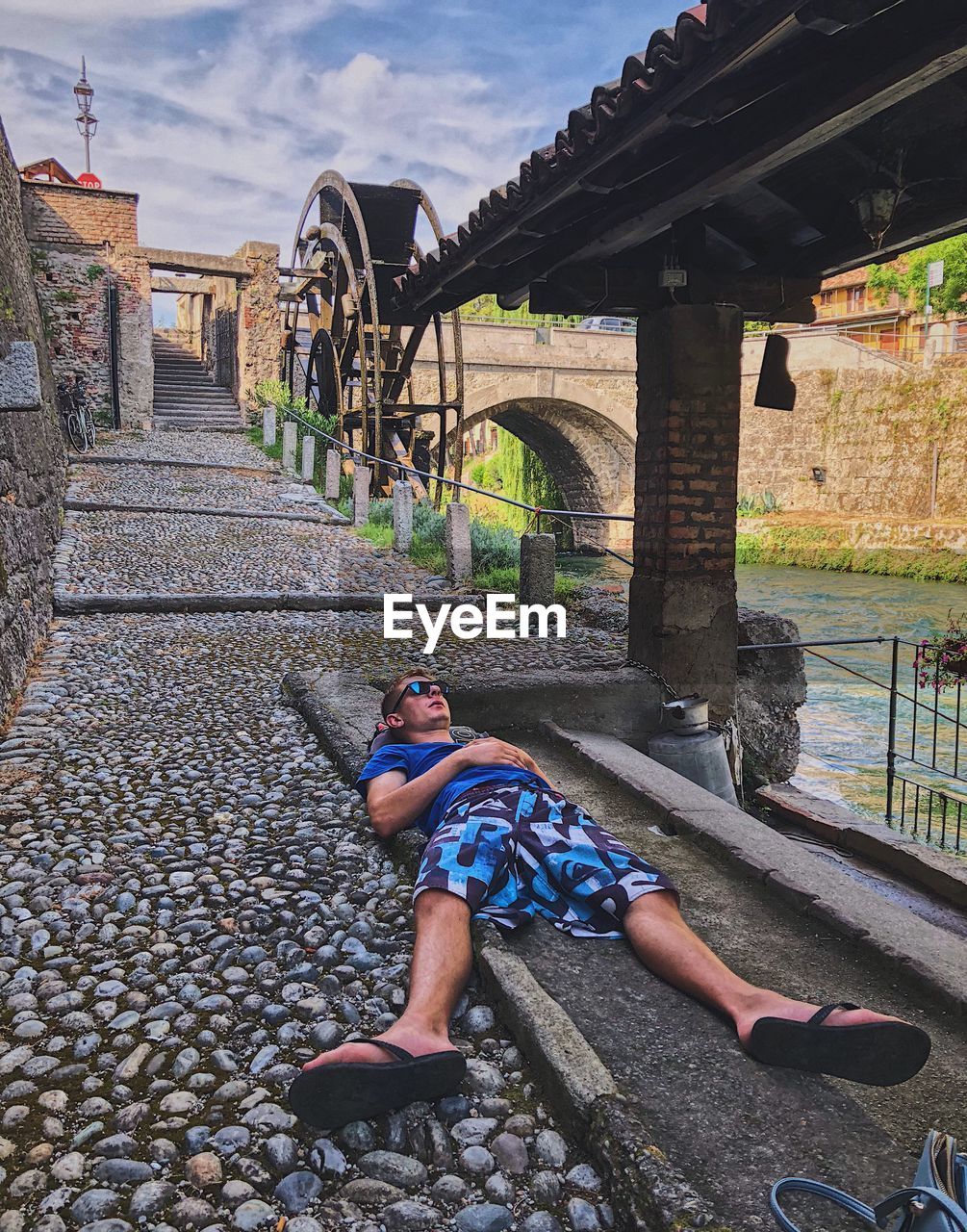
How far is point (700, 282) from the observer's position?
206 inches

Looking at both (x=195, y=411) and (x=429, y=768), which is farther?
(x=195, y=411)

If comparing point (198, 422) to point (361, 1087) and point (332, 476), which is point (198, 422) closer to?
Result: point (332, 476)

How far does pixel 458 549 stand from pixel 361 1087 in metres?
7.38

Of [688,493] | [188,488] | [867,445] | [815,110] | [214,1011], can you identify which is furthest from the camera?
[867,445]

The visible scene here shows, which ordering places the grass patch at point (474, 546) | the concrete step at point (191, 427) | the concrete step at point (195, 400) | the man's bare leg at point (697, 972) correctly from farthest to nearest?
the concrete step at point (195, 400) → the concrete step at point (191, 427) → the grass patch at point (474, 546) → the man's bare leg at point (697, 972)

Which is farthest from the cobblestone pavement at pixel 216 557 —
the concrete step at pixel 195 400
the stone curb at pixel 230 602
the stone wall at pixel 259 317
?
the concrete step at pixel 195 400

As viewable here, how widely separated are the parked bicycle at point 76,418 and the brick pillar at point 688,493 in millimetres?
12023

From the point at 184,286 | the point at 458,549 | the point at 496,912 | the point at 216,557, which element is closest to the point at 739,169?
the point at 496,912

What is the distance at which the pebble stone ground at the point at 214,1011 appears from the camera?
61.7 inches

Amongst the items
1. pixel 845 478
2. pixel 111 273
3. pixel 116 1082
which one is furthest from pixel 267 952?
pixel 845 478

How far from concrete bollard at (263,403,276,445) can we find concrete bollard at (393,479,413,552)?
24.9 ft

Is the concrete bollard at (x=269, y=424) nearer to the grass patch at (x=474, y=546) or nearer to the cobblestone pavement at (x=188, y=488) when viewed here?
the cobblestone pavement at (x=188, y=488)

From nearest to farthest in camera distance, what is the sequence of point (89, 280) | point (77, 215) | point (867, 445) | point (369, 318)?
1. point (369, 318)
2. point (77, 215)
3. point (89, 280)
4. point (867, 445)

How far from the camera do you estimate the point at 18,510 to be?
596 centimetres
